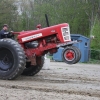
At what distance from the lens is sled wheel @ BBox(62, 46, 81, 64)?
10680 mm

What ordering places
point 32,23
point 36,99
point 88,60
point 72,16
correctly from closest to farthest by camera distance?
point 36,99
point 88,60
point 72,16
point 32,23

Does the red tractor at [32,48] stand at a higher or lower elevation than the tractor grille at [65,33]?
lower

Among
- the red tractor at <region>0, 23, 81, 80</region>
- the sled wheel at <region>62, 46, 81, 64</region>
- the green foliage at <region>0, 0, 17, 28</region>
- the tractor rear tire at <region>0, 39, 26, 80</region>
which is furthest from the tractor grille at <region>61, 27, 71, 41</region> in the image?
the green foliage at <region>0, 0, 17, 28</region>

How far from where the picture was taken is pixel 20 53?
35.0 feet

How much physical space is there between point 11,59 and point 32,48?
80 cm

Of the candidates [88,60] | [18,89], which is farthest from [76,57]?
[88,60]


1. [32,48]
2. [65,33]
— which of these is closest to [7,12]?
[32,48]

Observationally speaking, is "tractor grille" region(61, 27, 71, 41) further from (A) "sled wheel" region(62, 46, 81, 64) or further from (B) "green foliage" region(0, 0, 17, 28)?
(B) "green foliage" region(0, 0, 17, 28)

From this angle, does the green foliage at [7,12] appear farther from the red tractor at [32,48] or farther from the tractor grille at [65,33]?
the tractor grille at [65,33]

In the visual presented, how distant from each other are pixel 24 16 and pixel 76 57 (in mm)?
55808

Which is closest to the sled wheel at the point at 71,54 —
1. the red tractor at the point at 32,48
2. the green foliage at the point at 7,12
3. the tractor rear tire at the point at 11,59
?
the red tractor at the point at 32,48

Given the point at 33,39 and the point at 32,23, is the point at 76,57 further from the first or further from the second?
the point at 32,23

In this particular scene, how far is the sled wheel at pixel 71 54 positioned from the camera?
35.0 ft

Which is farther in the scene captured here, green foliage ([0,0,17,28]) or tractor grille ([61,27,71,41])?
green foliage ([0,0,17,28])
